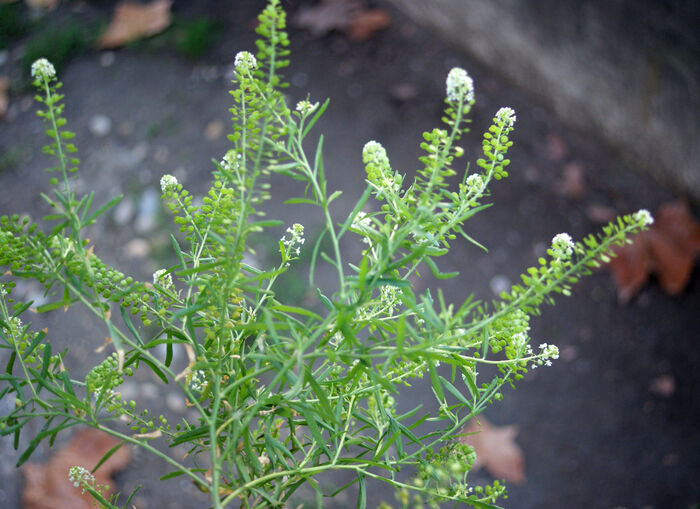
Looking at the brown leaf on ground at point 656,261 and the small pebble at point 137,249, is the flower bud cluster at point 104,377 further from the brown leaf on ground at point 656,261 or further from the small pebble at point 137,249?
the brown leaf on ground at point 656,261

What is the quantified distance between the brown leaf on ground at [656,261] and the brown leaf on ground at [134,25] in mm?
1699

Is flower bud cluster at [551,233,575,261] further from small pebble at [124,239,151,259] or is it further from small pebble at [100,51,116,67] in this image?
small pebble at [100,51,116,67]

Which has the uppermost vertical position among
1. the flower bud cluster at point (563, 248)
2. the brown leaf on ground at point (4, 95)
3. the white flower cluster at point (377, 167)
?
the flower bud cluster at point (563, 248)

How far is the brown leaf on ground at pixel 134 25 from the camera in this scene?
2182 mm

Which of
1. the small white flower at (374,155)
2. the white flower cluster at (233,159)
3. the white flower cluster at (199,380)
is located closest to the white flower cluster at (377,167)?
the small white flower at (374,155)

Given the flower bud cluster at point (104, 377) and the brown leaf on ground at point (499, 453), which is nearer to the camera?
the flower bud cluster at point (104, 377)

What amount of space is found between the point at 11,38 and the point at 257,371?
2217 millimetres

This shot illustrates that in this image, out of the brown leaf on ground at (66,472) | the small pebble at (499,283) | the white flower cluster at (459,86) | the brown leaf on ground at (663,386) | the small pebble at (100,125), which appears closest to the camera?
the white flower cluster at (459,86)

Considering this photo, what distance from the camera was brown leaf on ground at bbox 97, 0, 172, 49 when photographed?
85.9 inches

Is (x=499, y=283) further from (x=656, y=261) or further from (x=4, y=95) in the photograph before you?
(x=4, y=95)

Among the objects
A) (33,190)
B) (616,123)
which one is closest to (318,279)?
(33,190)

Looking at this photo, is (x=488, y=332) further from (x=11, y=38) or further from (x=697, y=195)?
(x=11, y=38)

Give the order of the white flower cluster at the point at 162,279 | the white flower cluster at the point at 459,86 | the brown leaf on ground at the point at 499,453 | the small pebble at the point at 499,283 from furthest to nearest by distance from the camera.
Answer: the small pebble at the point at 499,283 < the brown leaf on ground at the point at 499,453 < the white flower cluster at the point at 162,279 < the white flower cluster at the point at 459,86

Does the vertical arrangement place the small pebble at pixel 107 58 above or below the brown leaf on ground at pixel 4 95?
above
